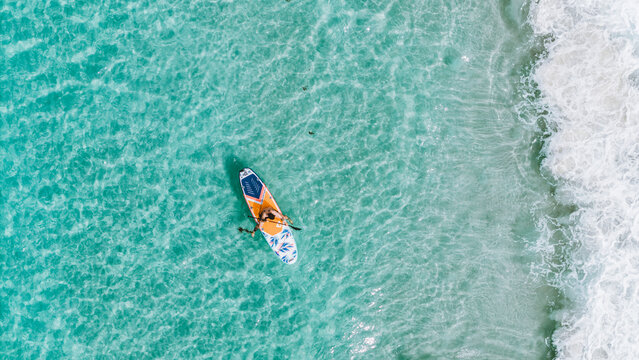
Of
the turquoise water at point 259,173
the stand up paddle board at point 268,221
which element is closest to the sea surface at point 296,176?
the turquoise water at point 259,173

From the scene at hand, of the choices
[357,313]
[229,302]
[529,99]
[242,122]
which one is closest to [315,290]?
[357,313]

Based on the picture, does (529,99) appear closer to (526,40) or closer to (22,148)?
(526,40)

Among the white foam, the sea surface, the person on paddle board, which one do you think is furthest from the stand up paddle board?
the white foam

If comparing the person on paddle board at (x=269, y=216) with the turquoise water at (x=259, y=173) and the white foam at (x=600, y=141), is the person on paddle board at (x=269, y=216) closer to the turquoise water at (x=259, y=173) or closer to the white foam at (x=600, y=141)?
the turquoise water at (x=259, y=173)

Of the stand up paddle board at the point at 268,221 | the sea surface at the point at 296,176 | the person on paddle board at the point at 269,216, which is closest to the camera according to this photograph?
the person on paddle board at the point at 269,216

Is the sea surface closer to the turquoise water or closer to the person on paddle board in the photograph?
the turquoise water
